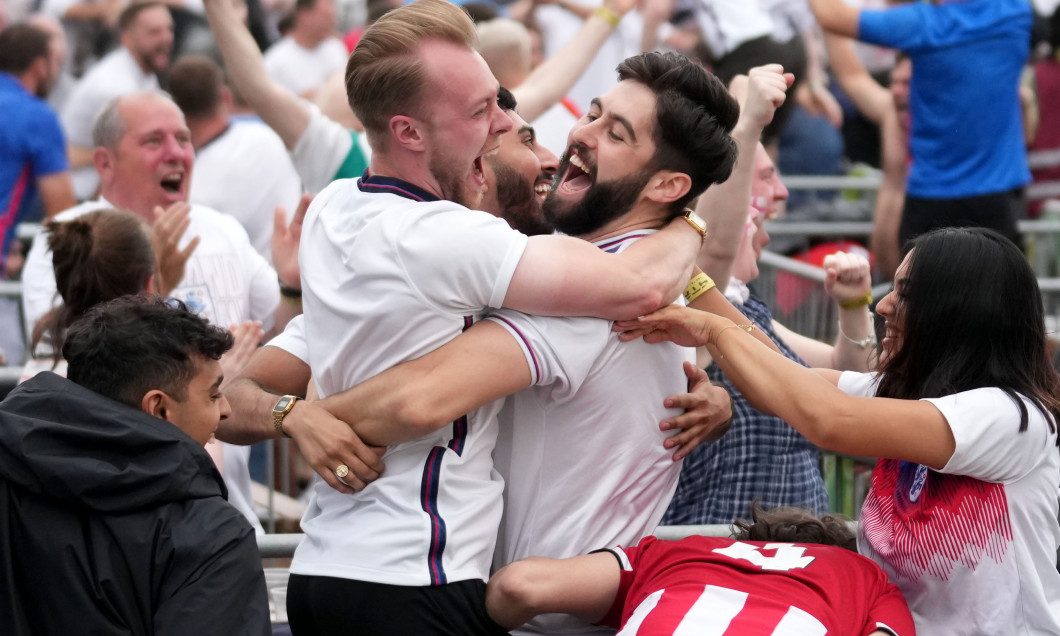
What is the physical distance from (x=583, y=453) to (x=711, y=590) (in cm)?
39

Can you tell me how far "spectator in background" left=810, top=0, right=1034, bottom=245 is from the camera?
660 centimetres

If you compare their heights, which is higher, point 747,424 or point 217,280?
point 217,280

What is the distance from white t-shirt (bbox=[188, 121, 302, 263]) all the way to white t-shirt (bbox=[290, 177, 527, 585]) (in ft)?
12.1

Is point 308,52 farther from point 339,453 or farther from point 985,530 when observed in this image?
point 985,530

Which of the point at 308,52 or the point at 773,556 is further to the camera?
the point at 308,52

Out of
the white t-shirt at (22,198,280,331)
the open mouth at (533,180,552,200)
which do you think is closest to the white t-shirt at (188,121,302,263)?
the white t-shirt at (22,198,280,331)

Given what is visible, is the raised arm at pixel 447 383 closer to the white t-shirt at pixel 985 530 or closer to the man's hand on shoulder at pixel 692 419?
the man's hand on shoulder at pixel 692 419

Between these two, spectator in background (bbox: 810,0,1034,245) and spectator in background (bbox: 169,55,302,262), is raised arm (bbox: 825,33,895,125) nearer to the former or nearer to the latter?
spectator in background (bbox: 810,0,1034,245)

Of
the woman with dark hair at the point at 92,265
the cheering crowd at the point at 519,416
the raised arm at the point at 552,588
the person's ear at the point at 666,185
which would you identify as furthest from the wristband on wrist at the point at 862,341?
the woman with dark hair at the point at 92,265

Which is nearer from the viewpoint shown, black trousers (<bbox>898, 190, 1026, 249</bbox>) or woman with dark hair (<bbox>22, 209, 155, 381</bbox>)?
woman with dark hair (<bbox>22, 209, 155, 381</bbox>)

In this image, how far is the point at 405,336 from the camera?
8.60 feet

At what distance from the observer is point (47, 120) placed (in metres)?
6.79

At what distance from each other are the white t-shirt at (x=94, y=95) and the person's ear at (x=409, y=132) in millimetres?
5333

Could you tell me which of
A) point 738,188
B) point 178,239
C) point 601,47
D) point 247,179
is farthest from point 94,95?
point 738,188
